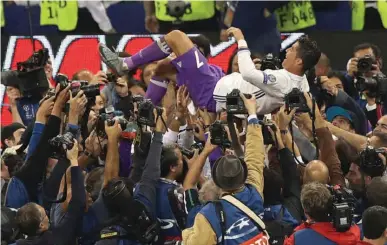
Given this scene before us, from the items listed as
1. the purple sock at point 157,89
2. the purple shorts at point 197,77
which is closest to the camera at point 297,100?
the purple shorts at point 197,77

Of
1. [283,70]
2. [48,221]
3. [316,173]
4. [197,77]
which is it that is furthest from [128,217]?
[197,77]

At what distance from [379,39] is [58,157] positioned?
4799 mm

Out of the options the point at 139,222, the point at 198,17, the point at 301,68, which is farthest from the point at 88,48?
the point at 139,222

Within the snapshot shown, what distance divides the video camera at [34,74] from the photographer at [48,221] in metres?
1.85

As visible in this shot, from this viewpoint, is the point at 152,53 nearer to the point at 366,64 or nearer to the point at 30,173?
the point at 30,173

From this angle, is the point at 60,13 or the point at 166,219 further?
the point at 60,13

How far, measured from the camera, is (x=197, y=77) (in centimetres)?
1062

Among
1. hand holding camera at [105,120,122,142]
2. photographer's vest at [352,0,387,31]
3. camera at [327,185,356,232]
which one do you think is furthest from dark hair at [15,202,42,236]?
photographer's vest at [352,0,387,31]

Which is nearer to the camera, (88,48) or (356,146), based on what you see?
(356,146)

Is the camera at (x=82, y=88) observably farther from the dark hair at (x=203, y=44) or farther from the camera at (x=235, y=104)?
the dark hair at (x=203, y=44)

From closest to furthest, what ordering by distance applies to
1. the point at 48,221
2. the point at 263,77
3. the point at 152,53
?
1. the point at 48,221
2. the point at 263,77
3. the point at 152,53

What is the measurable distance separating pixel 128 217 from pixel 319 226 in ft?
4.68

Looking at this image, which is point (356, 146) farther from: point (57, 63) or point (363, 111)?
point (57, 63)

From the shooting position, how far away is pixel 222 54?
13.1 m
